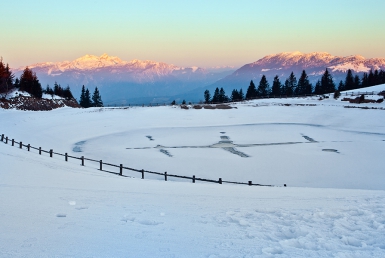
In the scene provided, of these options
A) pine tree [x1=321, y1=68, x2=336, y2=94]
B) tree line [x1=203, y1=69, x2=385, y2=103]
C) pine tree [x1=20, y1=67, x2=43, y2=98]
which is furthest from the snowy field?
pine tree [x1=321, y1=68, x2=336, y2=94]

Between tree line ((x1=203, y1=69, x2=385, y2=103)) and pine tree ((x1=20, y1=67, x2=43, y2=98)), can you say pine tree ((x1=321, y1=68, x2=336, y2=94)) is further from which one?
pine tree ((x1=20, y1=67, x2=43, y2=98))

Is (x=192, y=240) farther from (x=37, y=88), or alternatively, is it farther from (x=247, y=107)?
(x=37, y=88)

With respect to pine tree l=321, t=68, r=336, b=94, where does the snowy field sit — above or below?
below

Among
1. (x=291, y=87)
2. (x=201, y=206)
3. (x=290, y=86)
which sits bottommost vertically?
(x=201, y=206)

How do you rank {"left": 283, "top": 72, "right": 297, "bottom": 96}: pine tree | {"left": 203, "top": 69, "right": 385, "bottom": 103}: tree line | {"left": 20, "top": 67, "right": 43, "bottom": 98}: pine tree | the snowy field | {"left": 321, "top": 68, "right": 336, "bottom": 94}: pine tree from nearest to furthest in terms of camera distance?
1. the snowy field
2. {"left": 20, "top": 67, "right": 43, "bottom": 98}: pine tree
3. {"left": 321, "top": 68, "right": 336, "bottom": 94}: pine tree
4. {"left": 203, "top": 69, "right": 385, "bottom": 103}: tree line
5. {"left": 283, "top": 72, "right": 297, "bottom": 96}: pine tree

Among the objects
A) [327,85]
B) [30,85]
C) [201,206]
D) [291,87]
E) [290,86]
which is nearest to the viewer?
[201,206]

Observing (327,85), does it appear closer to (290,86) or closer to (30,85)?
(290,86)

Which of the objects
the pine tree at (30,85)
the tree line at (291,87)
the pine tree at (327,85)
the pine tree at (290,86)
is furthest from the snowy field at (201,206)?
the pine tree at (327,85)

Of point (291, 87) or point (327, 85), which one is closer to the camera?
point (327, 85)

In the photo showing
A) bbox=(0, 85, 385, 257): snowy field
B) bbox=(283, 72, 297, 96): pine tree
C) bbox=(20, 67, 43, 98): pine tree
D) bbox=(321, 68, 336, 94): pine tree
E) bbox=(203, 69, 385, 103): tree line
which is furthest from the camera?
bbox=(283, 72, 297, 96): pine tree

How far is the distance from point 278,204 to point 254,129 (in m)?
34.0

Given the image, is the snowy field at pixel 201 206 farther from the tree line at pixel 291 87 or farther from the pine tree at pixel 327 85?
the pine tree at pixel 327 85

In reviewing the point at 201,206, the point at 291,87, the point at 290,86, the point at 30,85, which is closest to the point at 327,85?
the point at 291,87

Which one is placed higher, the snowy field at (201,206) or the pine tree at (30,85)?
the pine tree at (30,85)
